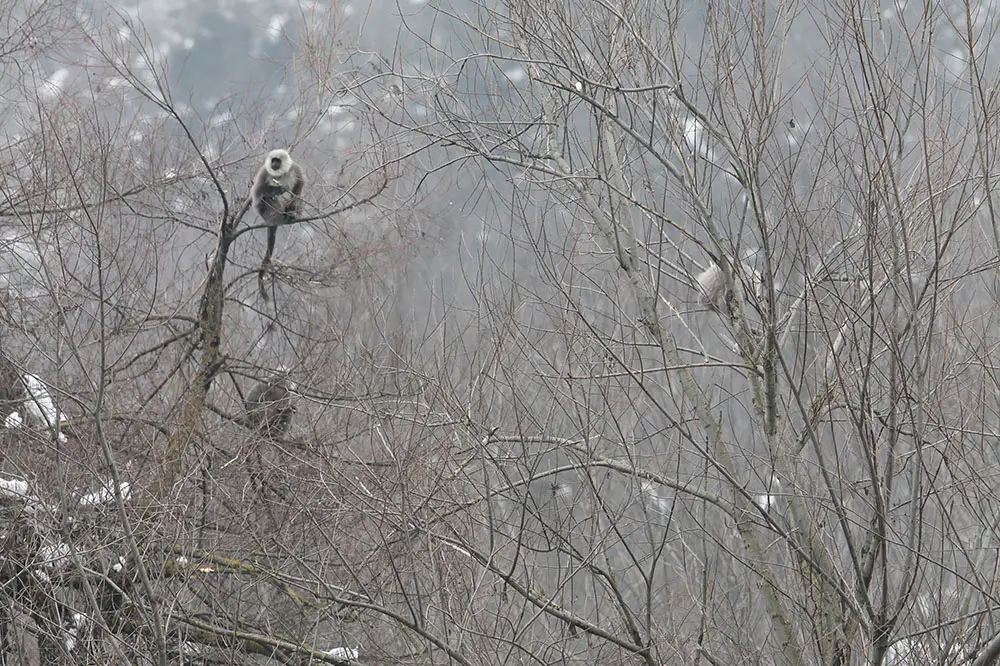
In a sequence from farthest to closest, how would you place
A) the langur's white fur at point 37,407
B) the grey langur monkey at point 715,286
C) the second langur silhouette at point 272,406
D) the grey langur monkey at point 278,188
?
the grey langur monkey at point 278,188 < the second langur silhouette at point 272,406 < the grey langur monkey at point 715,286 < the langur's white fur at point 37,407

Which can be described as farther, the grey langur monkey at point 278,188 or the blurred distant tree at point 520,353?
the grey langur monkey at point 278,188

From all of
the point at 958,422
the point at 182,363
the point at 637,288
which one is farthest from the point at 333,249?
the point at 958,422

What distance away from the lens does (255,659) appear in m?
6.20

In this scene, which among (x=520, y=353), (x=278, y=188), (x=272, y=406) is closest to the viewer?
(x=520, y=353)

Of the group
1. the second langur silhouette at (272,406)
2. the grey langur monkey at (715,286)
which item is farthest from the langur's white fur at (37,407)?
the grey langur monkey at (715,286)

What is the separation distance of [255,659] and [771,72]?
4395 mm

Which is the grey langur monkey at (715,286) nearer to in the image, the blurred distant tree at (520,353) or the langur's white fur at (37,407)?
the blurred distant tree at (520,353)

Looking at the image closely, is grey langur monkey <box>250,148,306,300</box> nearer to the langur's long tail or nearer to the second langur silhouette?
the langur's long tail

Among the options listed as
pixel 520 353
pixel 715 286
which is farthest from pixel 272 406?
pixel 715 286

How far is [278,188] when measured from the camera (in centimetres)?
758

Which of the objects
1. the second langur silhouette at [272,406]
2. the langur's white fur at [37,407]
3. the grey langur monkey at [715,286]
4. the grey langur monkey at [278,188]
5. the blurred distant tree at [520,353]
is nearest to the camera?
the blurred distant tree at [520,353]

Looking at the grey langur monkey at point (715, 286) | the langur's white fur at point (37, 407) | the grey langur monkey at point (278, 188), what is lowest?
the langur's white fur at point (37, 407)

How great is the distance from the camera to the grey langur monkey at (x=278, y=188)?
7.52 metres

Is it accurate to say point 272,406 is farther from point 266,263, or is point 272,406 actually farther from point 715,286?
point 715,286
